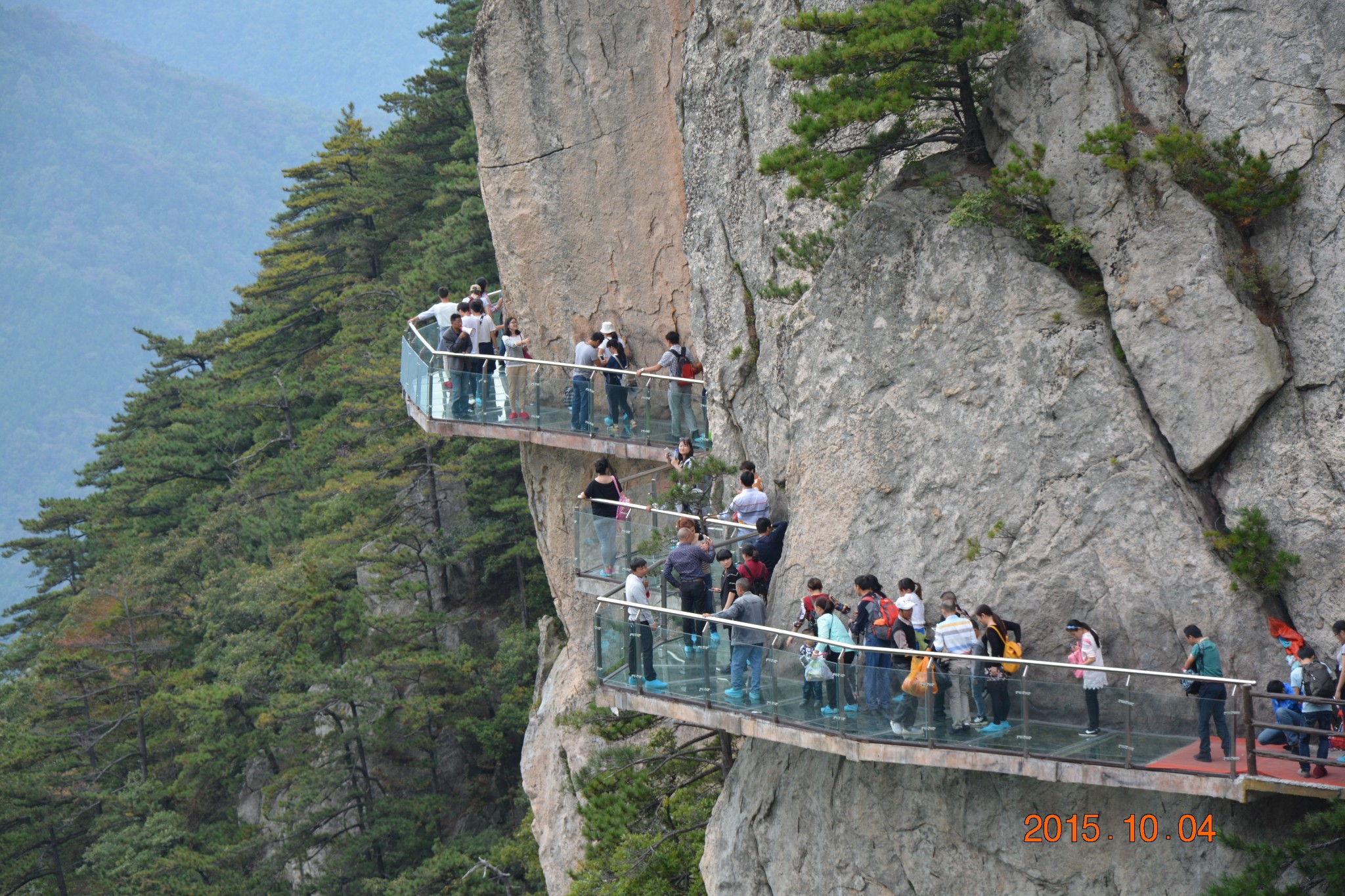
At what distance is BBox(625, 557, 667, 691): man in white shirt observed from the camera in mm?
14133

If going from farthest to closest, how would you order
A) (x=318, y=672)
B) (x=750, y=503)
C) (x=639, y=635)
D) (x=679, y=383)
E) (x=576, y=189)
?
(x=318, y=672), (x=576, y=189), (x=679, y=383), (x=750, y=503), (x=639, y=635)

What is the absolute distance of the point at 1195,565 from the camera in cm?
1192

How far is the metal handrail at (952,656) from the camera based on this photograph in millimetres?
10781

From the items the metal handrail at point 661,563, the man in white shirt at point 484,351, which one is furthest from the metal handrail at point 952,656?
the man in white shirt at point 484,351

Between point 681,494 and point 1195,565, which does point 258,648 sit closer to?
point 681,494

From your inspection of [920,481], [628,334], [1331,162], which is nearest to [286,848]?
A: [628,334]

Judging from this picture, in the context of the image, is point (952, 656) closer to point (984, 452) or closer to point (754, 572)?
point (984, 452)

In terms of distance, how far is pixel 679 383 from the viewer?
63.4ft

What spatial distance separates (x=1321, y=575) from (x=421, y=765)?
79.8ft

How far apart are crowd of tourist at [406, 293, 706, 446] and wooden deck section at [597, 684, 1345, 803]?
225 inches

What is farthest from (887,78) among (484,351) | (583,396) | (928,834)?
(484,351)

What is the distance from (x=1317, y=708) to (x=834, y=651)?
166 inches

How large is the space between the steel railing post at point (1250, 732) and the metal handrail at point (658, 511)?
619cm

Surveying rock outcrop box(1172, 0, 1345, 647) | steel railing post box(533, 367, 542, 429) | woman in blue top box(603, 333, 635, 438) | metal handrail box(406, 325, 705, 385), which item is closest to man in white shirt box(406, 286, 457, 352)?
metal handrail box(406, 325, 705, 385)
